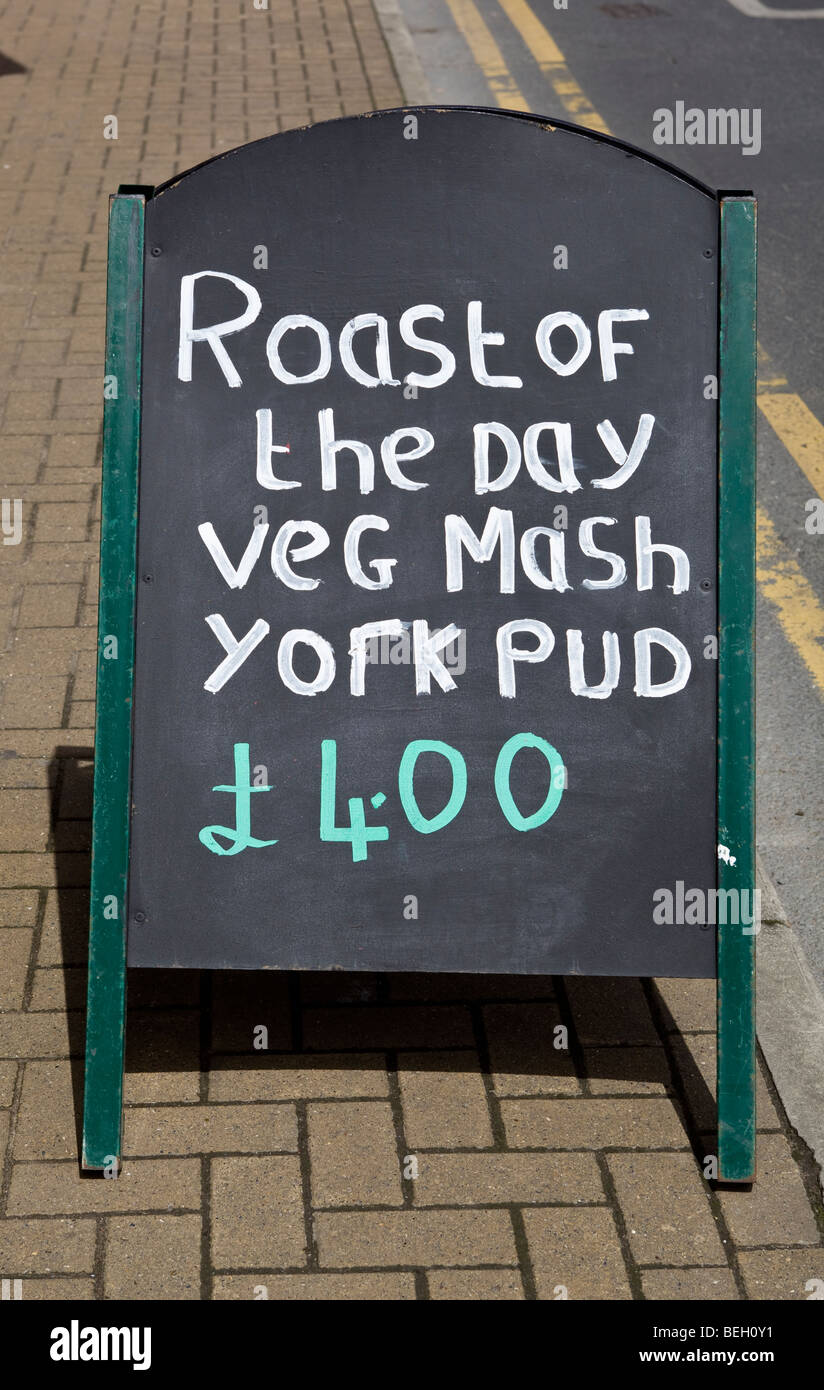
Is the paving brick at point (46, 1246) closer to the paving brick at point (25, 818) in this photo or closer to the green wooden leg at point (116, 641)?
the green wooden leg at point (116, 641)

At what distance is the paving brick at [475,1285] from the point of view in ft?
8.84

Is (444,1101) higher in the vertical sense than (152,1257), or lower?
higher

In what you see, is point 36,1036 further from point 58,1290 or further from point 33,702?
point 33,702

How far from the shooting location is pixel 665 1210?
2877mm

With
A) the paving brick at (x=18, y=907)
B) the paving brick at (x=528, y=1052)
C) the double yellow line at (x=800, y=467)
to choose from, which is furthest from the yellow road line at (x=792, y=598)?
the paving brick at (x=18, y=907)

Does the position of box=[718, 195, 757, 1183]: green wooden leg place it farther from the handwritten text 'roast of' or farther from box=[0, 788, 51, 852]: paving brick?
box=[0, 788, 51, 852]: paving brick

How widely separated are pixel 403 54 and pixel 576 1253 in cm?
900

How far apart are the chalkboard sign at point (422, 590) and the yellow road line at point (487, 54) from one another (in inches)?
249

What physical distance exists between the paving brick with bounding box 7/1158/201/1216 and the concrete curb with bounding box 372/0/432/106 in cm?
690

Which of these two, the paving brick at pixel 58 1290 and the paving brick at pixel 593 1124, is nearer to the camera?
the paving brick at pixel 58 1290

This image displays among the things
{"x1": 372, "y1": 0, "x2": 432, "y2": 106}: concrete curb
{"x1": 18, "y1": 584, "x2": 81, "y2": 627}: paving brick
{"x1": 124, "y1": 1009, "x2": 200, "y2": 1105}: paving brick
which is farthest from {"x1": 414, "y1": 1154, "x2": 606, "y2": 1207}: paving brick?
{"x1": 372, "y1": 0, "x2": 432, "y2": 106}: concrete curb

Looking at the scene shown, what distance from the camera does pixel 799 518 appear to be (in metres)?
5.41

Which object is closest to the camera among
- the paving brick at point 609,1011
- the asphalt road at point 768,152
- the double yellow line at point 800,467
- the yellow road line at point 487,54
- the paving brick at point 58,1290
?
the paving brick at point 58,1290

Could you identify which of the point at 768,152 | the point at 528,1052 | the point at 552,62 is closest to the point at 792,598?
the point at 528,1052
